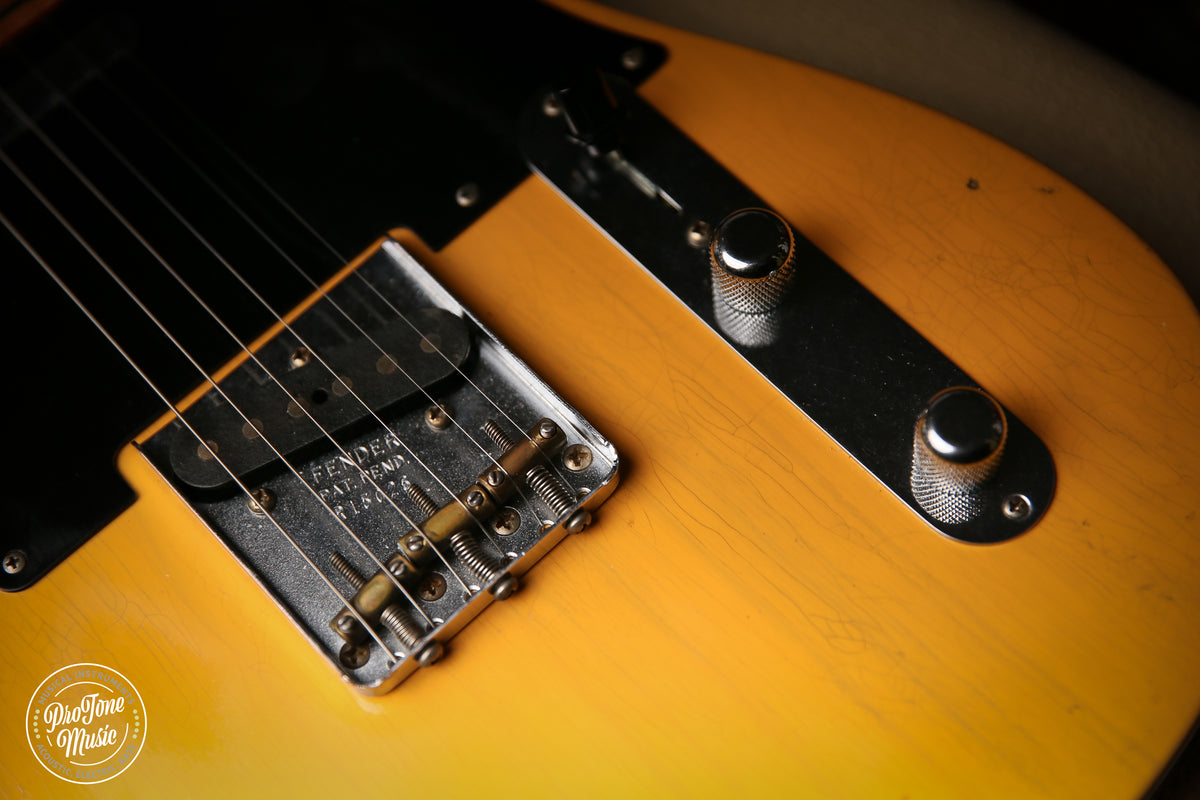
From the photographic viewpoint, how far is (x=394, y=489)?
70cm

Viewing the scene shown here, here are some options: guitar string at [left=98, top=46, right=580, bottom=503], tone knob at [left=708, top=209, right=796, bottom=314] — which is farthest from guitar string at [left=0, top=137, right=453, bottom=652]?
tone knob at [left=708, top=209, right=796, bottom=314]

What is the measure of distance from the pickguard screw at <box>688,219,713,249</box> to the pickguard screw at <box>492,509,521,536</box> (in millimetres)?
267

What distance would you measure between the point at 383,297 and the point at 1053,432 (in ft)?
1.74

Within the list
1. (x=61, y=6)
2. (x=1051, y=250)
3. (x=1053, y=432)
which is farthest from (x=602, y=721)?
(x=61, y=6)

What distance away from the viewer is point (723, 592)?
0.64 m

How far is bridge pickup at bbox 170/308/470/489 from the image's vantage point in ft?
2.33

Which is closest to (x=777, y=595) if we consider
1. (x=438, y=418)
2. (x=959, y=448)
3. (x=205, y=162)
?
(x=959, y=448)

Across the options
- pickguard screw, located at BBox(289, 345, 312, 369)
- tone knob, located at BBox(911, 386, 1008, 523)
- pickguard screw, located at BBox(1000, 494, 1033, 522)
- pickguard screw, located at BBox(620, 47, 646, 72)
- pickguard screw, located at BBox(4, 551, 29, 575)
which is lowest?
pickguard screw, located at BBox(1000, 494, 1033, 522)

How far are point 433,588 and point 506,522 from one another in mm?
69

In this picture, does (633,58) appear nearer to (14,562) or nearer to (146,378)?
(146,378)

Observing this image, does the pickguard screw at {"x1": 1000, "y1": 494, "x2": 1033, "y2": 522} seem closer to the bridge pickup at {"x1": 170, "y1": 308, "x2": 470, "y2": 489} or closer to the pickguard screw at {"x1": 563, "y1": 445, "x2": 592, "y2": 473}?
the pickguard screw at {"x1": 563, "y1": 445, "x2": 592, "y2": 473}

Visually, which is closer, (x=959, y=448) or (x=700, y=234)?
(x=959, y=448)

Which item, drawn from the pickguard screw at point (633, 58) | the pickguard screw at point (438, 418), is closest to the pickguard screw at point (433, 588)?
the pickguard screw at point (438, 418)

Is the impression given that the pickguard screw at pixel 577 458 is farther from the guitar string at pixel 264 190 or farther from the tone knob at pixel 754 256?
the tone knob at pixel 754 256
